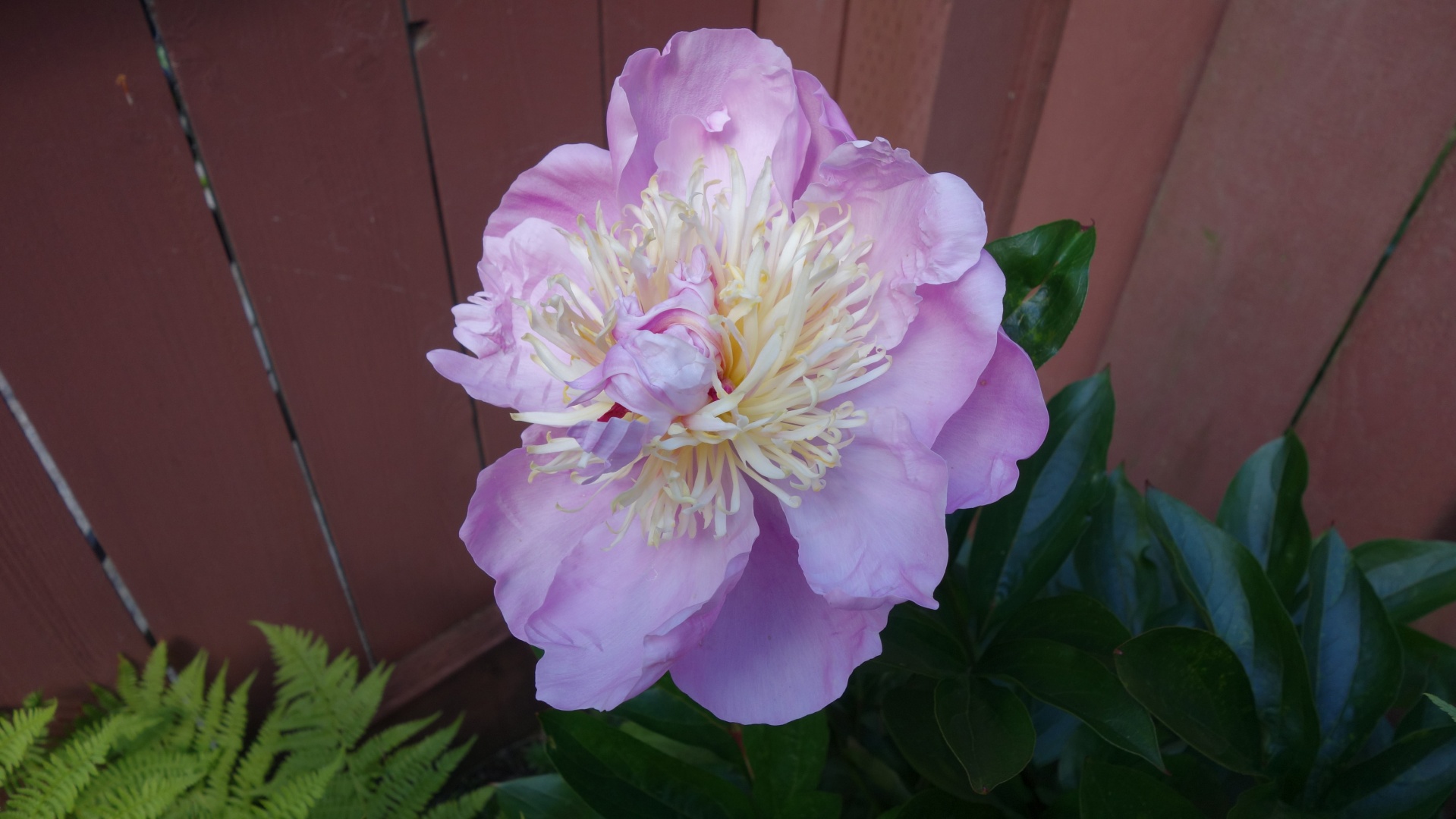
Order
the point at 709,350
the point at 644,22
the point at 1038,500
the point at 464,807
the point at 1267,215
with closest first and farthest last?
the point at 709,350 < the point at 1038,500 < the point at 1267,215 < the point at 644,22 < the point at 464,807

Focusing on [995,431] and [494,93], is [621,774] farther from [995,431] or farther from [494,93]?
[494,93]

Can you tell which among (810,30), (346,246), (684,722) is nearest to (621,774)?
(684,722)

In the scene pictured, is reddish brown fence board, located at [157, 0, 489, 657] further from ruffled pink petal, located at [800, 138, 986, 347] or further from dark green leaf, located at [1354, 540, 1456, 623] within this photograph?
dark green leaf, located at [1354, 540, 1456, 623]

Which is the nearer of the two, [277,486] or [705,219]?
[705,219]

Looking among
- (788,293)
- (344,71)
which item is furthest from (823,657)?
(344,71)

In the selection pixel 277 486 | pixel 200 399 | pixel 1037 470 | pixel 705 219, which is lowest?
pixel 277 486

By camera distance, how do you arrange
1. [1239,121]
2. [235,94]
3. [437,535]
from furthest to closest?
[437,535], [1239,121], [235,94]

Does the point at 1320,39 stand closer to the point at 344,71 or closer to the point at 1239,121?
the point at 1239,121

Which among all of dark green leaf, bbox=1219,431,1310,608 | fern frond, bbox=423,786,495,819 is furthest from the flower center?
fern frond, bbox=423,786,495,819
